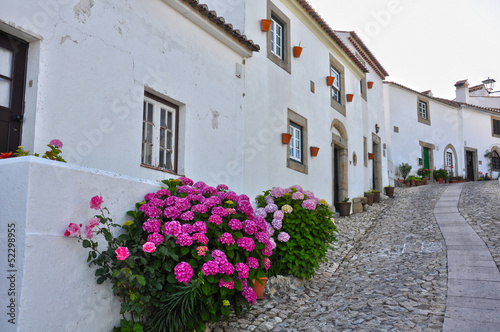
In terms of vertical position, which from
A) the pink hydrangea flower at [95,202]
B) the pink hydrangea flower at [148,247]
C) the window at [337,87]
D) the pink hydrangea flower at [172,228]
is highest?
the window at [337,87]

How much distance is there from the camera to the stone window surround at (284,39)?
10273 millimetres

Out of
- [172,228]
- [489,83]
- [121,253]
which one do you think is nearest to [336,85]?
[172,228]

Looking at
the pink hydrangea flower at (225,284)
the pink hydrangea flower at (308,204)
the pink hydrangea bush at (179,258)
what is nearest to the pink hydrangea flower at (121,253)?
the pink hydrangea bush at (179,258)

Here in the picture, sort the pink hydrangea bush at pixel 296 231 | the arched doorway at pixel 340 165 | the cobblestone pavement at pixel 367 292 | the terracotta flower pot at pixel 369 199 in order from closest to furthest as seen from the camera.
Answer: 1. the cobblestone pavement at pixel 367 292
2. the pink hydrangea bush at pixel 296 231
3. the arched doorway at pixel 340 165
4. the terracotta flower pot at pixel 369 199

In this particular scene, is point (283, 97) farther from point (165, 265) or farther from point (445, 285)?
point (165, 265)

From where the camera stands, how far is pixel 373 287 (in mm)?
6297

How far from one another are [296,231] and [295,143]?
5.17 meters

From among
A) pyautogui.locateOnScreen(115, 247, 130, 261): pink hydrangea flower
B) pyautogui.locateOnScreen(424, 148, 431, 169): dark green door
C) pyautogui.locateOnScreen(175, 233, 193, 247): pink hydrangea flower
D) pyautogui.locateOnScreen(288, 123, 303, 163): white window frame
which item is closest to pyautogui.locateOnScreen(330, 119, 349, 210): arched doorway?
pyautogui.locateOnScreen(288, 123, 303, 163): white window frame

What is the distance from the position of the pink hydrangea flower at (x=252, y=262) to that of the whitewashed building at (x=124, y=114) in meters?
1.40

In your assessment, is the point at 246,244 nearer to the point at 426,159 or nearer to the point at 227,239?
the point at 227,239

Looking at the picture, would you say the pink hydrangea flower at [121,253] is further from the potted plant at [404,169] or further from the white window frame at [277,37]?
the potted plant at [404,169]

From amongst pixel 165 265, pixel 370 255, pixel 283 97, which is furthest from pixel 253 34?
pixel 165 265

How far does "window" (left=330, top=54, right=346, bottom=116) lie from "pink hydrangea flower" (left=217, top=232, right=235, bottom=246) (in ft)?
31.3

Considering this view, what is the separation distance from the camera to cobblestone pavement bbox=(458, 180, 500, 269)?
26.9 ft
